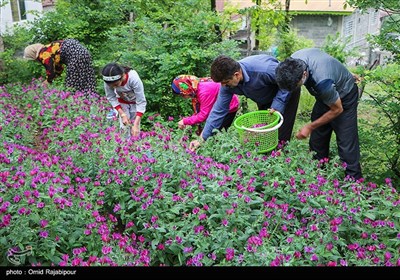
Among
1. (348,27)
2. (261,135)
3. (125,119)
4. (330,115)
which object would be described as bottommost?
(348,27)

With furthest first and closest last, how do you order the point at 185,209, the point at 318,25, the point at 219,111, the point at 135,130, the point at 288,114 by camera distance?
the point at 318,25
the point at 135,130
the point at 288,114
the point at 219,111
the point at 185,209

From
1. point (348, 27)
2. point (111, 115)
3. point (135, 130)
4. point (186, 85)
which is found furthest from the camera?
point (348, 27)

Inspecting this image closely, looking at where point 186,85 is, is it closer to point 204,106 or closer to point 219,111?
point 204,106

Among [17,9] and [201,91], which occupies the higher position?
[201,91]

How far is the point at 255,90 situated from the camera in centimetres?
394

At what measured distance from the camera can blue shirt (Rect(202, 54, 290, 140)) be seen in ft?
12.5

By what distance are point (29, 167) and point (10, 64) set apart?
5.97 m

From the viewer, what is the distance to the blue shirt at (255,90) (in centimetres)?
382

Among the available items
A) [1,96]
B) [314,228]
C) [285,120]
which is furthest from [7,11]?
[314,228]

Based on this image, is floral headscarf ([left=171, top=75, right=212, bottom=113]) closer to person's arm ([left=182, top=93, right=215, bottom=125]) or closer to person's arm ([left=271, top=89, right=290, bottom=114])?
person's arm ([left=182, top=93, right=215, bottom=125])

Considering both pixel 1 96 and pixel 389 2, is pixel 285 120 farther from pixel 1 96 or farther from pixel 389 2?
pixel 1 96

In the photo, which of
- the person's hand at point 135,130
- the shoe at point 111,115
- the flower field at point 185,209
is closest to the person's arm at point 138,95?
the person's hand at point 135,130

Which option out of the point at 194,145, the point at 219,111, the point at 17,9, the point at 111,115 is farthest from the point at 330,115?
the point at 17,9

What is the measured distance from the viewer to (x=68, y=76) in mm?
6211
